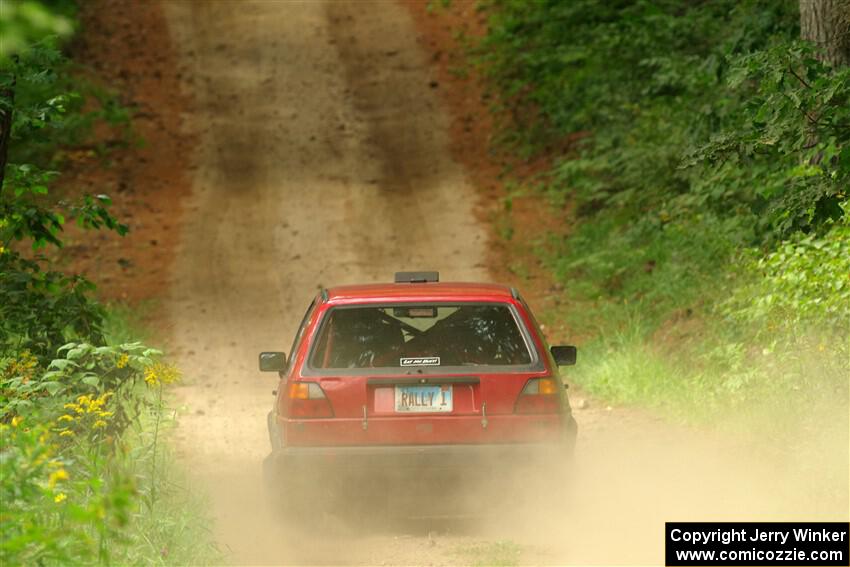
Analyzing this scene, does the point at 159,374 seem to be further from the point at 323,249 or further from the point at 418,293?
the point at 323,249

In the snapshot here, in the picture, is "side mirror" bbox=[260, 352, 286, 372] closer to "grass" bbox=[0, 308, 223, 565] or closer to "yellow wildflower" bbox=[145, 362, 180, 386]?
"grass" bbox=[0, 308, 223, 565]

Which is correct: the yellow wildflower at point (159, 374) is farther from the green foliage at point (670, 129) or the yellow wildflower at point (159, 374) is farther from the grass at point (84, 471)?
the green foliage at point (670, 129)

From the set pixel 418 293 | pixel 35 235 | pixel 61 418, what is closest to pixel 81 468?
pixel 61 418

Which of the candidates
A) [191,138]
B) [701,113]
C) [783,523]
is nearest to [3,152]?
[783,523]

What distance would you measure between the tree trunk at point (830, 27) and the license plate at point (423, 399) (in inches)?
203

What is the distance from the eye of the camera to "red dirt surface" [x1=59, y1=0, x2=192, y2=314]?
17.2m

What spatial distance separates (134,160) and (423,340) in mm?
14589

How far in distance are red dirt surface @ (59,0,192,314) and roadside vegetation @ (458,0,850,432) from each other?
5.81 m

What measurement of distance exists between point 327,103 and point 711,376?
14.7 metres

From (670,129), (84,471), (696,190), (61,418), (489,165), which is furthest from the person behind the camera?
(489,165)

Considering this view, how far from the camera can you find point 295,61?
85.7 feet

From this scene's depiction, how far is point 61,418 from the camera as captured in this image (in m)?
6.02

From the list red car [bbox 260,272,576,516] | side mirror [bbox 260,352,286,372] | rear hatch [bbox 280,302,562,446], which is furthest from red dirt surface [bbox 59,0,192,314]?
rear hatch [bbox 280,302,562,446]

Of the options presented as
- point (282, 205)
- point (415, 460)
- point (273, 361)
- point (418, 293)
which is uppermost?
point (282, 205)
